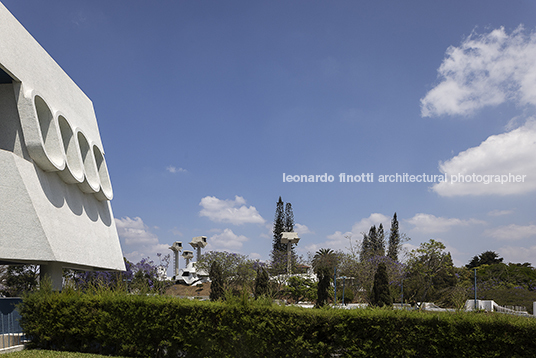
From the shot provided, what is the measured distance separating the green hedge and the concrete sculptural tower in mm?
2251

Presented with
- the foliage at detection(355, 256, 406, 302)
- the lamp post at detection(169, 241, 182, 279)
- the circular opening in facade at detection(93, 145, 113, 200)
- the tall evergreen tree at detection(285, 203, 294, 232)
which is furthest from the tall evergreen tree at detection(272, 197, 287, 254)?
the circular opening in facade at detection(93, 145, 113, 200)

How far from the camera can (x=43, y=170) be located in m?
12.4

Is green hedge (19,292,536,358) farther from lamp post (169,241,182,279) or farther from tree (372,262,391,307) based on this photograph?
lamp post (169,241,182,279)

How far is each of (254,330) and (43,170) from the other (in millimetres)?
8980

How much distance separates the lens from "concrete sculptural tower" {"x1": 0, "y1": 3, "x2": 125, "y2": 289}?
10898 mm

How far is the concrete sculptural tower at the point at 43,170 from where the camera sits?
35.8 feet

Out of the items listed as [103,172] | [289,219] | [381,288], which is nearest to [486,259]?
[289,219]

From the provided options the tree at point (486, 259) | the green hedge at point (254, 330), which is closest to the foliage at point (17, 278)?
the green hedge at point (254, 330)

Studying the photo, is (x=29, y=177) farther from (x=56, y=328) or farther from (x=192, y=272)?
(x=192, y=272)

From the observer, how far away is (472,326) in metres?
7.25

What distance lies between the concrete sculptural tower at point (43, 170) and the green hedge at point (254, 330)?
7.39 feet

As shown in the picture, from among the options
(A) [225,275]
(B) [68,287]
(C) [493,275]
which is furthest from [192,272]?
(B) [68,287]

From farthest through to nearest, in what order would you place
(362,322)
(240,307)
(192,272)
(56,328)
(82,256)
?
(192,272)
(82,256)
(56,328)
(240,307)
(362,322)

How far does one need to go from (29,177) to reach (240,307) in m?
7.79
